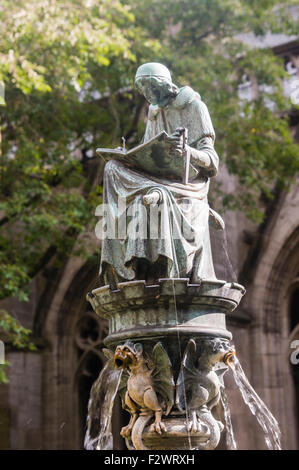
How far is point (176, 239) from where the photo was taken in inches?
186

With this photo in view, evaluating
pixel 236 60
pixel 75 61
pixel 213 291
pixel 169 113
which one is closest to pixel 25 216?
pixel 75 61

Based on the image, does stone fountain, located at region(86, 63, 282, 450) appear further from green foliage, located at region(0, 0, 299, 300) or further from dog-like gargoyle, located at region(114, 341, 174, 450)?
green foliage, located at region(0, 0, 299, 300)

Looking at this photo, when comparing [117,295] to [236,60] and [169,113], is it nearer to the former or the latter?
[169,113]

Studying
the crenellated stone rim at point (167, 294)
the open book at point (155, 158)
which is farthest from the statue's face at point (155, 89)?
the crenellated stone rim at point (167, 294)

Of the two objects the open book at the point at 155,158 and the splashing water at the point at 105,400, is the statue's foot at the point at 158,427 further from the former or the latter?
the open book at the point at 155,158

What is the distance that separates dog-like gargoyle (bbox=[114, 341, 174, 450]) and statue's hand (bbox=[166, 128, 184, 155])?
1241 millimetres

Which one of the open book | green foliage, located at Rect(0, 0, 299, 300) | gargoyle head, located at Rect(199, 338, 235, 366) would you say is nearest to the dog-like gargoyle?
gargoyle head, located at Rect(199, 338, 235, 366)

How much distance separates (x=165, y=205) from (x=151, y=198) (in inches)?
4.0

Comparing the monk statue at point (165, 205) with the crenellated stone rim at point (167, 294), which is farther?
the monk statue at point (165, 205)

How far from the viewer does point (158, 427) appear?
4516 millimetres

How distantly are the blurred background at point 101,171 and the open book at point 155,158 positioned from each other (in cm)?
457

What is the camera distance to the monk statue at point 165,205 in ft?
15.4

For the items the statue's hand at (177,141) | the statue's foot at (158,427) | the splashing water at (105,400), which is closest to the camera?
the statue's foot at (158,427)
